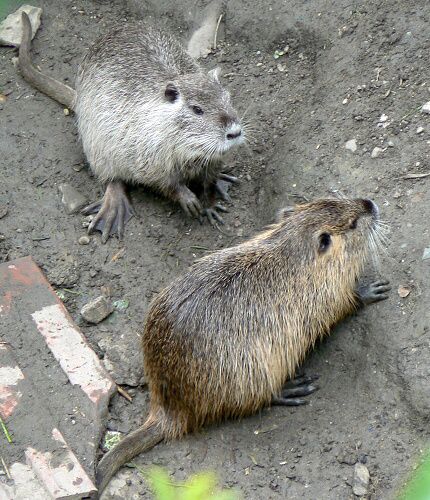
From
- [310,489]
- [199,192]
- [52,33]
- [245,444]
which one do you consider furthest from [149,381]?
[52,33]

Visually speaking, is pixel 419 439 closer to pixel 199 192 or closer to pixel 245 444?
pixel 245 444

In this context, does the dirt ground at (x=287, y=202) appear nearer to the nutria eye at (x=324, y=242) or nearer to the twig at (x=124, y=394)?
the twig at (x=124, y=394)

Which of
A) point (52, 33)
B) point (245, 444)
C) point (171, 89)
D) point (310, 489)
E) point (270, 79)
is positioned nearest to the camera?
point (310, 489)

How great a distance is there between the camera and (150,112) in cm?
409

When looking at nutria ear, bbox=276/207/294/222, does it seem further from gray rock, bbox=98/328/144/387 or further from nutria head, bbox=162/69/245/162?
gray rock, bbox=98/328/144/387

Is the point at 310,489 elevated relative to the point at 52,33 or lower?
lower

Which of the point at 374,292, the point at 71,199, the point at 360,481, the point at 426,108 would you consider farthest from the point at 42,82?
the point at 360,481

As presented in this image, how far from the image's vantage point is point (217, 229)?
400 cm

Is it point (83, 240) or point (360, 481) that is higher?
point (83, 240)

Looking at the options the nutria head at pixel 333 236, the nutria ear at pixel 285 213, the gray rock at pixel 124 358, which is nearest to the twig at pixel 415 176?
the nutria head at pixel 333 236

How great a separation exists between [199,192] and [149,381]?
1484 mm

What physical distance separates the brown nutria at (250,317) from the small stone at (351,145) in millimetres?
655

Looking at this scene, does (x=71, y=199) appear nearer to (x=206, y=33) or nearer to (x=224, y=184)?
(x=224, y=184)

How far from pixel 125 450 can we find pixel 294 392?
722mm
